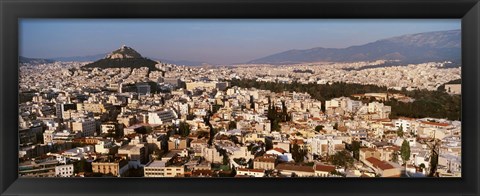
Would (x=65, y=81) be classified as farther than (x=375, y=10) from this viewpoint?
Yes

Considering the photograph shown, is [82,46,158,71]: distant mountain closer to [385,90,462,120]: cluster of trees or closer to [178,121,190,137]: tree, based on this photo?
[178,121,190,137]: tree

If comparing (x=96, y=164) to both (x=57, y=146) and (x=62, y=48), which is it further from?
(x=62, y=48)

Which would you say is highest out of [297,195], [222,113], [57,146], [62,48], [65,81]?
[62,48]

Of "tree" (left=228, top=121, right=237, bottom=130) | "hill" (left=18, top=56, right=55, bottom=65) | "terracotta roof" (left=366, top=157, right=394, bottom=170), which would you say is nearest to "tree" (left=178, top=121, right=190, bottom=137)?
"tree" (left=228, top=121, right=237, bottom=130)

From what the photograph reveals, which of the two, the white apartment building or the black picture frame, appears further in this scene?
the white apartment building

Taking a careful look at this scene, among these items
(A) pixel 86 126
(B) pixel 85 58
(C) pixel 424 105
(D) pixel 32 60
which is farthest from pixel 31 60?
(C) pixel 424 105

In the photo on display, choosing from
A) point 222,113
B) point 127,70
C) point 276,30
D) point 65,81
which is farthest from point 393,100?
point 65,81

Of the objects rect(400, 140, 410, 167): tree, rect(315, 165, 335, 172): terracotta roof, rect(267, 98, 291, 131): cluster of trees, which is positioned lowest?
rect(315, 165, 335, 172): terracotta roof
